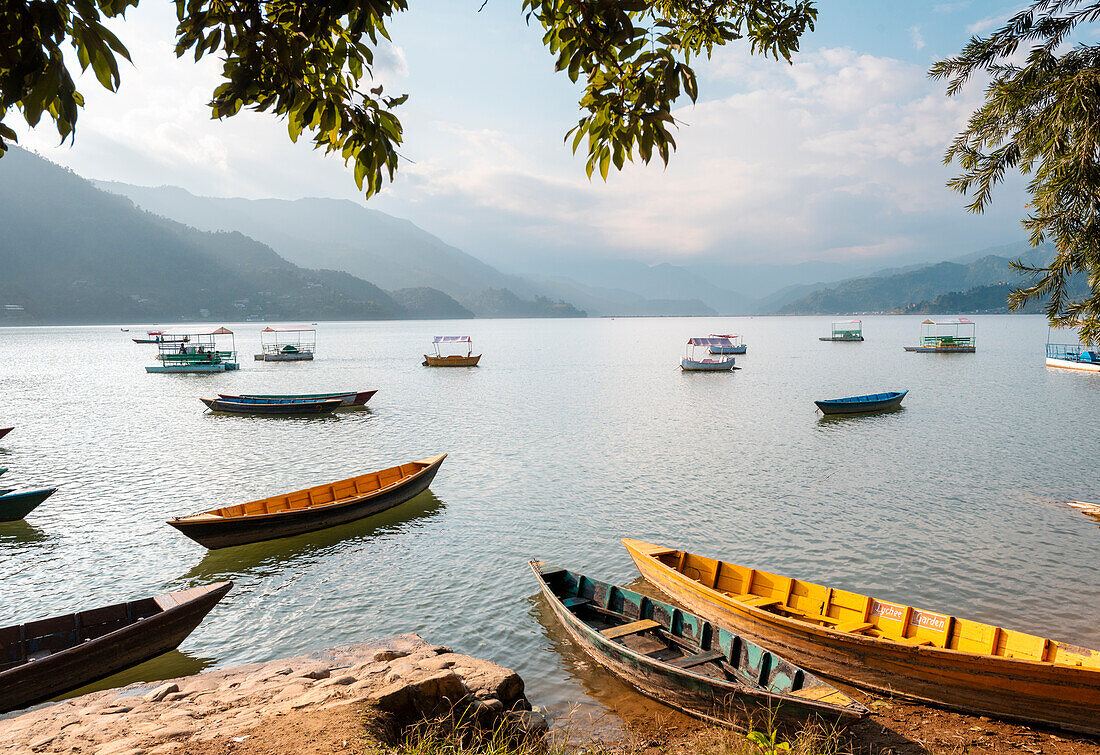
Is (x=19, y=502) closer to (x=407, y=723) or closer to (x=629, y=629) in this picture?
Result: (x=407, y=723)

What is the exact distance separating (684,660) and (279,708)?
6.19m

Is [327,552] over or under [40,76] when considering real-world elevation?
under

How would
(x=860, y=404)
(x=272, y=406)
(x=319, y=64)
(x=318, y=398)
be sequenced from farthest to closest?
(x=318, y=398), (x=272, y=406), (x=860, y=404), (x=319, y=64)

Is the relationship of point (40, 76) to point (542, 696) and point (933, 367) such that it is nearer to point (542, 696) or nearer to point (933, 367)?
point (542, 696)

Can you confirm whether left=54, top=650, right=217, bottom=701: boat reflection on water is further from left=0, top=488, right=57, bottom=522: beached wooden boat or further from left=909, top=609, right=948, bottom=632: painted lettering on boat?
left=909, top=609, right=948, bottom=632: painted lettering on boat

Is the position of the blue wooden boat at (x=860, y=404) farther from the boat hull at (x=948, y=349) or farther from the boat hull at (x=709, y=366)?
the boat hull at (x=948, y=349)

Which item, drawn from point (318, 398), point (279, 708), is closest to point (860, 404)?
point (318, 398)

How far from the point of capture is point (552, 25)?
447 centimetres

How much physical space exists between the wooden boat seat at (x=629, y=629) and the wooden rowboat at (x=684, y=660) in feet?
0.04

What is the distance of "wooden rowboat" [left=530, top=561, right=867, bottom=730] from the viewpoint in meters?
8.59

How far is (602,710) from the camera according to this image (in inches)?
400

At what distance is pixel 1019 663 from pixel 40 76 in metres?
12.1

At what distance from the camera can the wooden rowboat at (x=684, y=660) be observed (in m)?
8.59

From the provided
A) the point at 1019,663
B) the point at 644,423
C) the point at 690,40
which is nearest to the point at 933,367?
the point at 644,423
